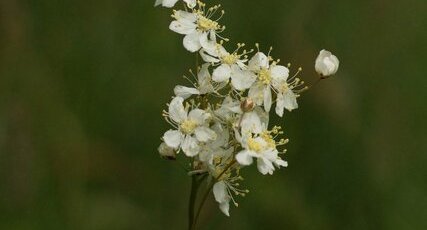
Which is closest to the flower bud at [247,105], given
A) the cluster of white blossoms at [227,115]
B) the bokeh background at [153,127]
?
the cluster of white blossoms at [227,115]

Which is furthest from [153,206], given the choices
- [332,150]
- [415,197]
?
[415,197]

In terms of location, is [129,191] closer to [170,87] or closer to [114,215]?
[114,215]

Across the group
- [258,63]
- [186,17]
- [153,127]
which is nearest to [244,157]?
[258,63]

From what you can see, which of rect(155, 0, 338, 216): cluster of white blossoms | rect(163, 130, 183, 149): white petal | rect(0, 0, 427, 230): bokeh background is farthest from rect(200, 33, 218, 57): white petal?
rect(0, 0, 427, 230): bokeh background

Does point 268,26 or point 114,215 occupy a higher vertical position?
point 268,26

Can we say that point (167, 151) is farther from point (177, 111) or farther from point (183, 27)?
point (183, 27)

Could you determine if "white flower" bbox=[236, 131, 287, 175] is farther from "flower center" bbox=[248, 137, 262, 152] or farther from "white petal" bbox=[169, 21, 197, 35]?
"white petal" bbox=[169, 21, 197, 35]

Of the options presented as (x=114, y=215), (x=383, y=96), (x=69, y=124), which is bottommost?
(x=114, y=215)
